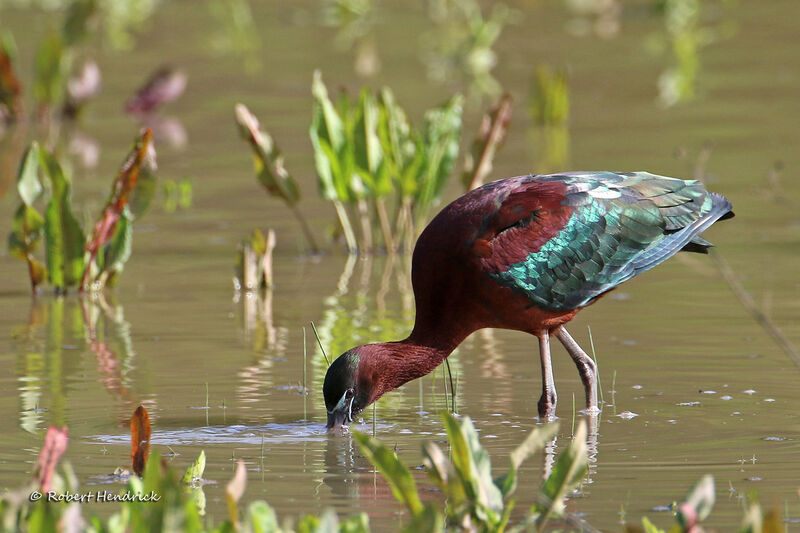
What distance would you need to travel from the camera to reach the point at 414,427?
21.2 feet

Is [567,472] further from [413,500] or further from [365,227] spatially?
[365,227]

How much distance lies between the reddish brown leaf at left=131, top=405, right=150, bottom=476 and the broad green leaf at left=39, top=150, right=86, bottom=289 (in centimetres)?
375

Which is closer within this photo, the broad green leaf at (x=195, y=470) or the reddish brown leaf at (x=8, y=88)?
the broad green leaf at (x=195, y=470)

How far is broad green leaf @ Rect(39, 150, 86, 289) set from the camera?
346 inches

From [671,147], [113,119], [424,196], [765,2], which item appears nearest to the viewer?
[424,196]

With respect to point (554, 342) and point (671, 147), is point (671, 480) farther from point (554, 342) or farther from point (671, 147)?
point (671, 147)

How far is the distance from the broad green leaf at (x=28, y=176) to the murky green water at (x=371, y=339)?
660 mm

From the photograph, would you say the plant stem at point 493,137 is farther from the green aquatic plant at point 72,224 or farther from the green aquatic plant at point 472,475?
the green aquatic plant at point 472,475

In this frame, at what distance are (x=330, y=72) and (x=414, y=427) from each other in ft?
42.0

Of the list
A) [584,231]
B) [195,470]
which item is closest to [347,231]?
[584,231]

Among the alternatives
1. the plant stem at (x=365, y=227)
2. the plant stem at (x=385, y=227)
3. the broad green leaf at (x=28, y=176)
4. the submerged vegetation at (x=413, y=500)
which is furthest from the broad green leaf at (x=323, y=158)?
the submerged vegetation at (x=413, y=500)

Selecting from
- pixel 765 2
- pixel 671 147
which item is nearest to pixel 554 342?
pixel 671 147

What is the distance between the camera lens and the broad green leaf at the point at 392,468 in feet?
14.3

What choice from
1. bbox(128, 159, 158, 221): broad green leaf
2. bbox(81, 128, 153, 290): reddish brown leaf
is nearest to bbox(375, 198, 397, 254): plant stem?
bbox(128, 159, 158, 221): broad green leaf
